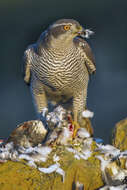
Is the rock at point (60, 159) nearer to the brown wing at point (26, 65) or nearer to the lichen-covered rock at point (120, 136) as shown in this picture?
the lichen-covered rock at point (120, 136)

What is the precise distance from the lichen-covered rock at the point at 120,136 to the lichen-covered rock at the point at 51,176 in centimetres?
28

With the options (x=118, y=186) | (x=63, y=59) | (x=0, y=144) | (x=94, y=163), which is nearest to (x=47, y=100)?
(x=63, y=59)

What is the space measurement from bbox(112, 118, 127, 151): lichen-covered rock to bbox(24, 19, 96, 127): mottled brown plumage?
85 cm

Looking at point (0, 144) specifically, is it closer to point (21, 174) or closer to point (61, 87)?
point (21, 174)

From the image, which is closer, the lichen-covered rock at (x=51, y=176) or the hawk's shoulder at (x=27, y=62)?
the lichen-covered rock at (x=51, y=176)

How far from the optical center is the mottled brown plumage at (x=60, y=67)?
3691mm

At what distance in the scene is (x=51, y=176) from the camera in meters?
2.80

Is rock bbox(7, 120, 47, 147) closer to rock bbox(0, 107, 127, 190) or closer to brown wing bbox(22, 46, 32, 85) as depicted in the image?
rock bbox(0, 107, 127, 190)

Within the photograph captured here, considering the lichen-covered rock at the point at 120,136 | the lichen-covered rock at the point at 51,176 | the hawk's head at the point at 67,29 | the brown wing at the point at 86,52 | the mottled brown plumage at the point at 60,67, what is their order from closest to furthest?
the lichen-covered rock at the point at 51,176 < the lichen-covered rock at the point at 120,136 < the hawk's head at the point at 67,29 < the mottled brown plumage at the point at 60,67 < the brown wing at the point at 86,52

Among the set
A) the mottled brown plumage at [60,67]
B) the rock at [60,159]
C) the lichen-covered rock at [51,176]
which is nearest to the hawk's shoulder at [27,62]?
the mottled brown plumage at [60,67]

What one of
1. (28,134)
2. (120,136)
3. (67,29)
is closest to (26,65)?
(67,29)

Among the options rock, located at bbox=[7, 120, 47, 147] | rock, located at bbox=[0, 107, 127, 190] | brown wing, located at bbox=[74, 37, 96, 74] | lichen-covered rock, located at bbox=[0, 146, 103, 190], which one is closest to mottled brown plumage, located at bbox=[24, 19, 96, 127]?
brown wing, located at bbox=[74, 37, 96, 74]

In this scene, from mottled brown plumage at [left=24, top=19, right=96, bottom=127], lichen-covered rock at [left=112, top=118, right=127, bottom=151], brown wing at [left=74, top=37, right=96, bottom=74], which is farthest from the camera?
brown wing at [left=74, top=37, right=96, bottom=74]

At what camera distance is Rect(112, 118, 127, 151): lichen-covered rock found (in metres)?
3.16
